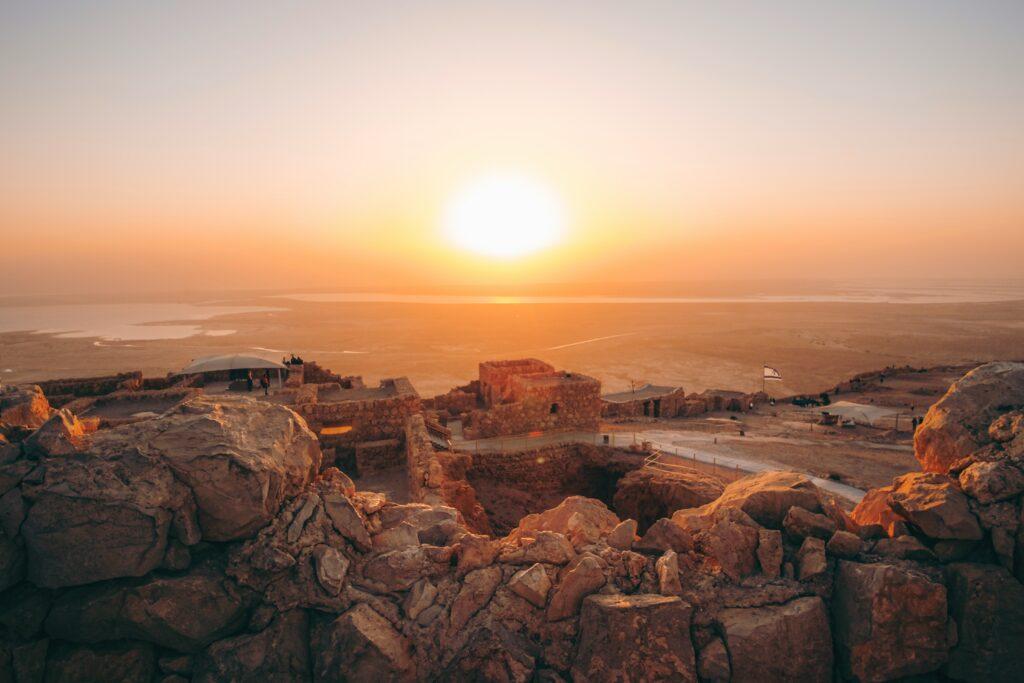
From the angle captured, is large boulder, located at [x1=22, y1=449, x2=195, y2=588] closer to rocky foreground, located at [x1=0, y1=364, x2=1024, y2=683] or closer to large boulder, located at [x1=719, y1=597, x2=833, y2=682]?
rocky foreground, located at [x1=0, y1=364, x2=1024, y2=683]

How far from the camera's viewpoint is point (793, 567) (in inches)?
166

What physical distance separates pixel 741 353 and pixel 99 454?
49.7 m

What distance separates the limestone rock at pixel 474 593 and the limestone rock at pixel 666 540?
4.50ft

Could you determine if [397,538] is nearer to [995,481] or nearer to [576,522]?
[576,522]

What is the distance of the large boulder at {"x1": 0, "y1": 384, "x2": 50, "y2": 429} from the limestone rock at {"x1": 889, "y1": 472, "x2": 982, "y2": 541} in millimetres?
7754

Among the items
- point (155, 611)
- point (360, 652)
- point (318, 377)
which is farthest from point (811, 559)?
point (318, 377)

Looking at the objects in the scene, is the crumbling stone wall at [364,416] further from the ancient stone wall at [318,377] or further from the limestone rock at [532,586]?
the limestone rock at [532,586]

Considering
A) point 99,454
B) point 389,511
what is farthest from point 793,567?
point 99,454

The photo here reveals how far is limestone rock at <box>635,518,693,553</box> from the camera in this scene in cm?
442

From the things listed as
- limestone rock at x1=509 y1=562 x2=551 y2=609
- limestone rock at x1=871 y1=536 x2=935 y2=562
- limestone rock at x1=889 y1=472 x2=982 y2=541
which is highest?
limestone rock at x1=889 y1=472 x2=982 y2=541

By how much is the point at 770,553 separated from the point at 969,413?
8.27ft

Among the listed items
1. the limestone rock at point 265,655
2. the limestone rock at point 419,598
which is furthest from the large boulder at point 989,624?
the limestone rock at point 265,655

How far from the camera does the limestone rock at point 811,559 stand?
407cm

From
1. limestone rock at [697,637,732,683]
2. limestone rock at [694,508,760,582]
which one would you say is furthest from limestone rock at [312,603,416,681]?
limestone rock at [694,508,760,582]
